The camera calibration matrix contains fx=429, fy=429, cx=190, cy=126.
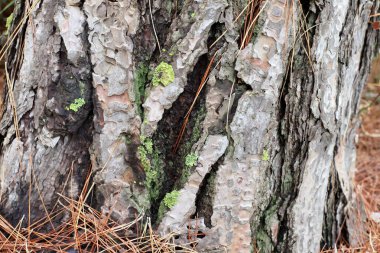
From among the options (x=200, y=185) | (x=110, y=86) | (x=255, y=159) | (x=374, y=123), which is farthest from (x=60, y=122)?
(x=374, y=123)

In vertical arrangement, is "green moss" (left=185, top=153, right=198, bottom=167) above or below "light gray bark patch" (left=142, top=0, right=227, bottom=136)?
below

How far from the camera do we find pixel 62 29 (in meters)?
1.28

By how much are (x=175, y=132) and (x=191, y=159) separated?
11cm

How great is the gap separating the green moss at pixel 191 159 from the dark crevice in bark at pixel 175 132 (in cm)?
3

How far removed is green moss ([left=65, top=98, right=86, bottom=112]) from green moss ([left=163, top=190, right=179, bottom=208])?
0.39 m

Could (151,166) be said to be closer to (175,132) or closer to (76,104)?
(175,132)

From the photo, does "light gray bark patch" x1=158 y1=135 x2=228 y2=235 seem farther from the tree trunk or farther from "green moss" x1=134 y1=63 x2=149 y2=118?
"green moss" x1=134 y1=63 x2=149 y2=118

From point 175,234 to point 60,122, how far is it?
50cm

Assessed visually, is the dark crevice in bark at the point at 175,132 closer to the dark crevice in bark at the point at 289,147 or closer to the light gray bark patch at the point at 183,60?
the light gray bark patch at the point at 183,60

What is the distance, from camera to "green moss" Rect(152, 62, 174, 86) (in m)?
1.30

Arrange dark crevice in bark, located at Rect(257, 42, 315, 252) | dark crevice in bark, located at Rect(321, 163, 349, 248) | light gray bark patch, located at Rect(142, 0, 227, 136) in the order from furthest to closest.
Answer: dark crevice in bark, located at Rect(321, 163, 349, 248) → dark crevice in bark, located at Rect(257, 42, 315, 252) → light gray bark patch, located at Rect(142, 0, 227, 136)

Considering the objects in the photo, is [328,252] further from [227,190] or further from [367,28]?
[367,28]

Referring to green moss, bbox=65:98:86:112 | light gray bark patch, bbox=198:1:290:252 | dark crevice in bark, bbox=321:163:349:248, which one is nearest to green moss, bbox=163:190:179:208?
light gray bark patch, bbox=198:1:290:252

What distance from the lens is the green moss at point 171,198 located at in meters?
1.34
